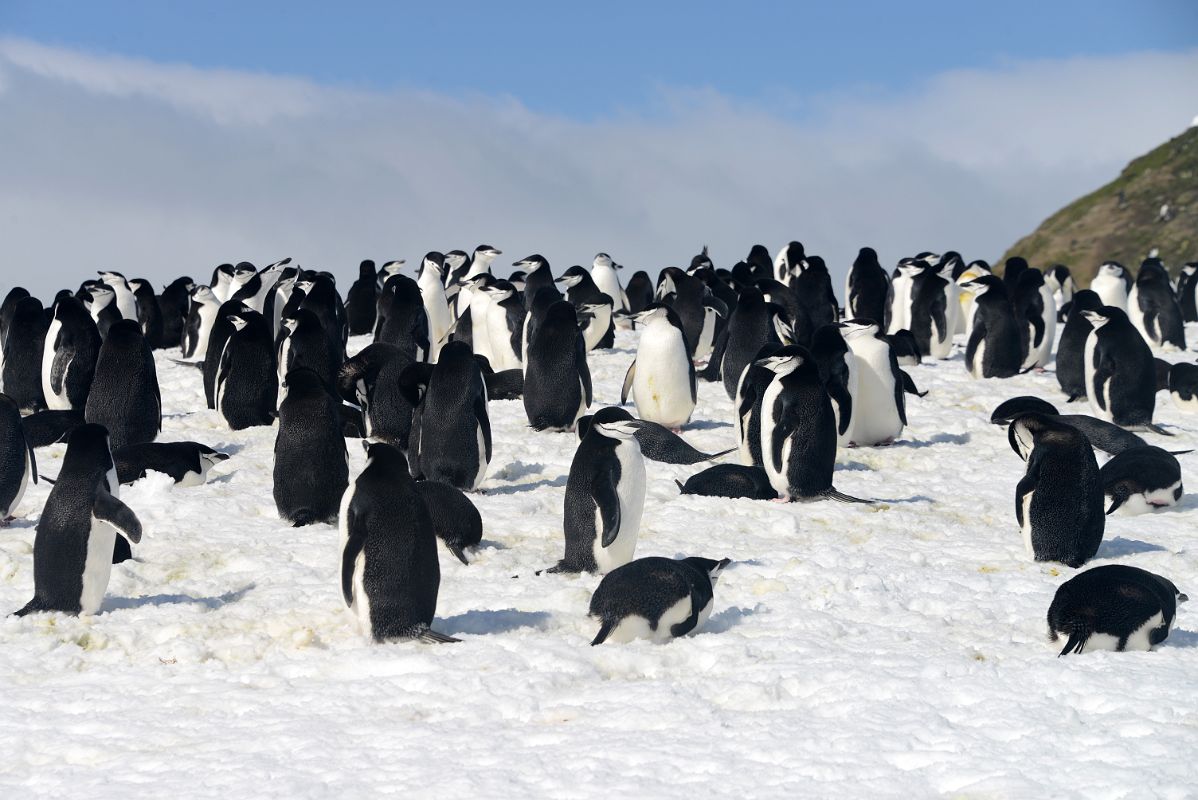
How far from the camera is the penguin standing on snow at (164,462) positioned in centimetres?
813

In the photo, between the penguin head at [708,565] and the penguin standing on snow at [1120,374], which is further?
the penguin standing on snow at [1120,374]

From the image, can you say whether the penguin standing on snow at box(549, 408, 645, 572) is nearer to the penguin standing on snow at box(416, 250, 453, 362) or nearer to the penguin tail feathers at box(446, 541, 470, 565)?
the penguin tail feathers at box(446, 541, 470, 565)

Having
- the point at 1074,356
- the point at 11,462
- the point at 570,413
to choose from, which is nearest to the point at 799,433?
the point at 570,413

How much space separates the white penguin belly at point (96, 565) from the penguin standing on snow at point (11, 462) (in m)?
1.75

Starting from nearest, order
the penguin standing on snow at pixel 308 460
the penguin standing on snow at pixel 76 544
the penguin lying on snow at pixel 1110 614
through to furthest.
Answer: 1. the penguin lying on snow at pixel 1110 614
2. the penguin standing on snow at pixel 76 544
3. the penguin standing on snow at pixel 308 460

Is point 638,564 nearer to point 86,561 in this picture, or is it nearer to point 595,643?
point 595,643

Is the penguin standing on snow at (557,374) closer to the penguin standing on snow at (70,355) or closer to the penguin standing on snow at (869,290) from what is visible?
the penguin standing on snow at (70,355)

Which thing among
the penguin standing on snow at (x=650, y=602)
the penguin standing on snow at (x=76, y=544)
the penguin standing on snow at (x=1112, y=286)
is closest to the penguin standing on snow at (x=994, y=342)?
the penguin standing on snow at (x=1112, y=286)

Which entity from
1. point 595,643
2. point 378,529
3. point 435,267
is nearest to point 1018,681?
point 595,643

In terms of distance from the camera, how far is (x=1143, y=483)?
335 inches

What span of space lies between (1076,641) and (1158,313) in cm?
1401

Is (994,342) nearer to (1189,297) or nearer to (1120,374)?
(1120,374)

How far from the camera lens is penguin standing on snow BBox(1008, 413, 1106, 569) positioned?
6938 mm

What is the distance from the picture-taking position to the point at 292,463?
725cm
